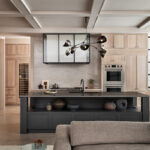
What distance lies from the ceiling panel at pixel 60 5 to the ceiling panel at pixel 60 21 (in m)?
0.70

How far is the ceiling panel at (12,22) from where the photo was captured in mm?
5765

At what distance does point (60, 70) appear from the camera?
23.9ft

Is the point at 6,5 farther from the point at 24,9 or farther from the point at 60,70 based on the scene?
the point at 60,70

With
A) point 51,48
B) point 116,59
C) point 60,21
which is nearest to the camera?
point 60,21

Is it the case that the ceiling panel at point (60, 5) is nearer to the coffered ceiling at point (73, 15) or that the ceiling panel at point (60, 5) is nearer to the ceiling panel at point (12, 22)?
the coffered ceiling at point (73, 15)

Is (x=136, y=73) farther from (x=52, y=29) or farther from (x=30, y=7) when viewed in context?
(x=30, y=7)

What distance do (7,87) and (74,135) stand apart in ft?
22.6

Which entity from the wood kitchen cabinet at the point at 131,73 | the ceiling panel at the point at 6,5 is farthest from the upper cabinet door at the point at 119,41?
the ceiling panel at the point at 6,5

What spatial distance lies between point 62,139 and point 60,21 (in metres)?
4.10

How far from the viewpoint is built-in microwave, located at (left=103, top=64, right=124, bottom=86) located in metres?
6.63

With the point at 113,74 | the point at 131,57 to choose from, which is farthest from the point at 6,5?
the point at 131,57

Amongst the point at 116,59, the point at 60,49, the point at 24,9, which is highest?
the point at 24,9

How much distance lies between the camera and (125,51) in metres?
6.66

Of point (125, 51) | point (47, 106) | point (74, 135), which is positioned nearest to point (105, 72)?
point (125, 51)
